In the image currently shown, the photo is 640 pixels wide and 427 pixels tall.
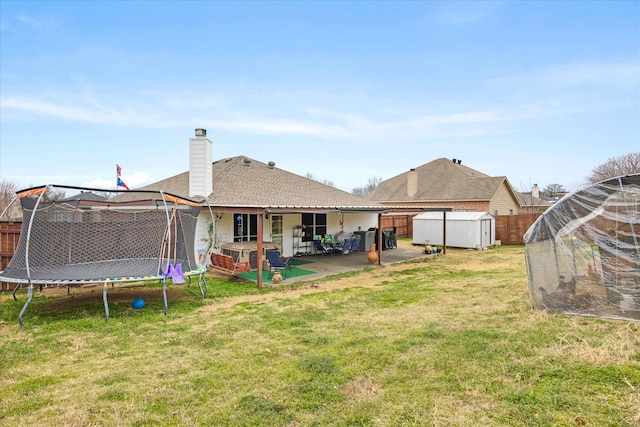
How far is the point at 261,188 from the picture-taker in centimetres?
1395

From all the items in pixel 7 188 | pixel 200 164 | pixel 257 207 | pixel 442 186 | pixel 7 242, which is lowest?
pixel 7 242

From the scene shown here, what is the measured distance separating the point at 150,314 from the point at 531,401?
6.26 metres

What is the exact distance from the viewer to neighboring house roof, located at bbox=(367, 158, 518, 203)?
23.5 meters

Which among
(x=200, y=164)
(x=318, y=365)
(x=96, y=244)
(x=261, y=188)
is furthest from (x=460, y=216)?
(x=96, y=244)

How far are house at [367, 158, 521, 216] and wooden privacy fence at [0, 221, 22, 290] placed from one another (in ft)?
69.1

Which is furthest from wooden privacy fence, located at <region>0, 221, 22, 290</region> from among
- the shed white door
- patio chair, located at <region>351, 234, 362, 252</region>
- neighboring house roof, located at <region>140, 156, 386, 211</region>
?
the shed white door

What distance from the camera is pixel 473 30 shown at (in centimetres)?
1323

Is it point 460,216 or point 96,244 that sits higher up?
point 460,216

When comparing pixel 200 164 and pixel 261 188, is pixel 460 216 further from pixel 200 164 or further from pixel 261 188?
pixel 200 164

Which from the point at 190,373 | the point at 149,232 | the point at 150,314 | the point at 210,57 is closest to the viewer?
the point at 190,373

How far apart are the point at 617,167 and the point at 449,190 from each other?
22019 mm

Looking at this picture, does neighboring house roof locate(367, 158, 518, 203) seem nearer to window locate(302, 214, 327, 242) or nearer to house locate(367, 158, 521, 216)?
house locate(367, 158, 521, 216)

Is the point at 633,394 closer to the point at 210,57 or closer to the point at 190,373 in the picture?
the point at 190,373

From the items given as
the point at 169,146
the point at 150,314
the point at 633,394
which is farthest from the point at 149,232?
the point at 169,146
